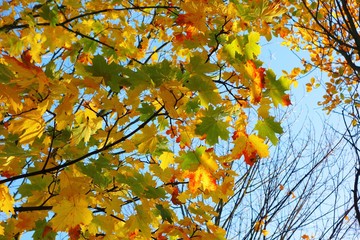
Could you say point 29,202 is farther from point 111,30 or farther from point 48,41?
point 111,30

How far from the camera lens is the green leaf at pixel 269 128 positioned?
1302 millimetres

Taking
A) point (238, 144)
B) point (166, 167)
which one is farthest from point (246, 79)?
point (166, 167)

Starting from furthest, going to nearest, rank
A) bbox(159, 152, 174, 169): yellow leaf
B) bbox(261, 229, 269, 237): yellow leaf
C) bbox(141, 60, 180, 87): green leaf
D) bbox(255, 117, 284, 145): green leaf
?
bbox(261, 229, 269, 237): yellow leaf
bbox(159, 152, 174, 169): yellow leaf
bbox(255, 117, 284, 145): green leaf
bbox(141, 60, 180, 87): green leaf

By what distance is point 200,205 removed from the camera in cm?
194

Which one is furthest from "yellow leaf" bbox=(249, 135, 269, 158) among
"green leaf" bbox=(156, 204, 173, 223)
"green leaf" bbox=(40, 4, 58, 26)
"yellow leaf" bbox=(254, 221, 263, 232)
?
"yellow leaf" bbox=(254, 221, 263, 232)

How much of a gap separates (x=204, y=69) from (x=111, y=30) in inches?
54.9

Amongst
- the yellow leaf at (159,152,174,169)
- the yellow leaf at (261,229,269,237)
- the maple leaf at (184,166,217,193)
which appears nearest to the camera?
the maple leaf at (184,166,217,193)

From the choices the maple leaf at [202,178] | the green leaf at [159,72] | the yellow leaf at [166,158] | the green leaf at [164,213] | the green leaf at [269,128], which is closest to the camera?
the green leaf at [159,72]

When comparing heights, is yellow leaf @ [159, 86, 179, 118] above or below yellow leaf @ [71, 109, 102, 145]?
below

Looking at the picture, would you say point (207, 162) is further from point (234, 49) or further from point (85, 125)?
point (85, 125)

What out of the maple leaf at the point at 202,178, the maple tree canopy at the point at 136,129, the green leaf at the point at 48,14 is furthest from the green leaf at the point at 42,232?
the green leaf at the point at 48,14

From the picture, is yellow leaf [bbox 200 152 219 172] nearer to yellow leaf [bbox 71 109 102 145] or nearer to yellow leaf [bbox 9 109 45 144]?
yellow leaf [bbox 71 109 102 145]

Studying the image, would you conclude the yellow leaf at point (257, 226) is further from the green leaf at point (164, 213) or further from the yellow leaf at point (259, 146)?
the yellow leaf at point (259, 146)

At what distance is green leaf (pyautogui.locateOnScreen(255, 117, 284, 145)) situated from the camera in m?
1.30
